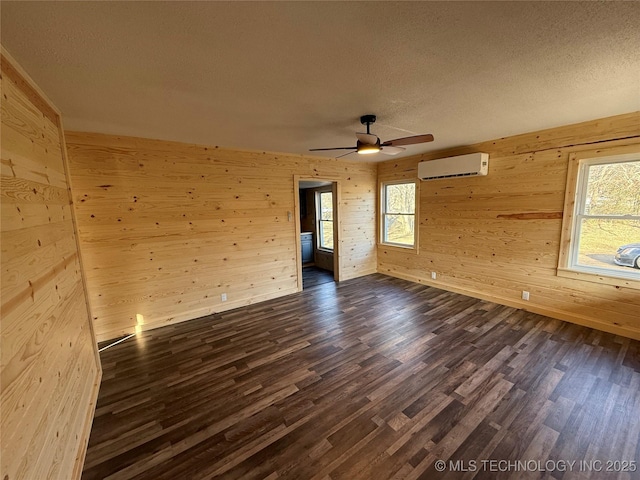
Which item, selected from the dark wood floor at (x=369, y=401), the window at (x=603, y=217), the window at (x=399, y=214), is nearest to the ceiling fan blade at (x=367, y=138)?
the dark wood floor at (x=369, y=401)

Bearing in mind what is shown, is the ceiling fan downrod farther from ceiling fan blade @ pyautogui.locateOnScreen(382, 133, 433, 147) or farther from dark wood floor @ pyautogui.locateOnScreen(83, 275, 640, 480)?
dark wood floor @ pyautogui.locateOnScreen(83, 275, 640, 480)

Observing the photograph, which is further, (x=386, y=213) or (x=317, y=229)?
(x=317, y=229)

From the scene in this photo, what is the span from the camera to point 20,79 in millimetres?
1622

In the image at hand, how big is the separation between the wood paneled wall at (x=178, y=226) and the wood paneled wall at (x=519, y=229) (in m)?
2.31

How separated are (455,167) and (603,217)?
1785 mm

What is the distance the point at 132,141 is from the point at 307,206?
4264 millimetres

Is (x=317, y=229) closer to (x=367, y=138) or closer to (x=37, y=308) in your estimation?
(x=367, y=138)

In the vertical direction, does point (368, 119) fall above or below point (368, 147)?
above

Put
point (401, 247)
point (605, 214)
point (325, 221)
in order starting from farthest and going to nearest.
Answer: point (325, 221) → point (401, 247) → point (605, 214)

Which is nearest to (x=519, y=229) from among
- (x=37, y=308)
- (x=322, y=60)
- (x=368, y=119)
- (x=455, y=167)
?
(x=455, y=167)

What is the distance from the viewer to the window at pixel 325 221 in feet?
21.2

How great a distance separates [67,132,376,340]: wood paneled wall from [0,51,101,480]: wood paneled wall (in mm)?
944

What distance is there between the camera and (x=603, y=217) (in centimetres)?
308

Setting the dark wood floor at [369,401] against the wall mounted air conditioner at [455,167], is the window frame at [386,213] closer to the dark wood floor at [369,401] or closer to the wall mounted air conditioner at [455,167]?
the wall mounted air conditioner at [455,167]
